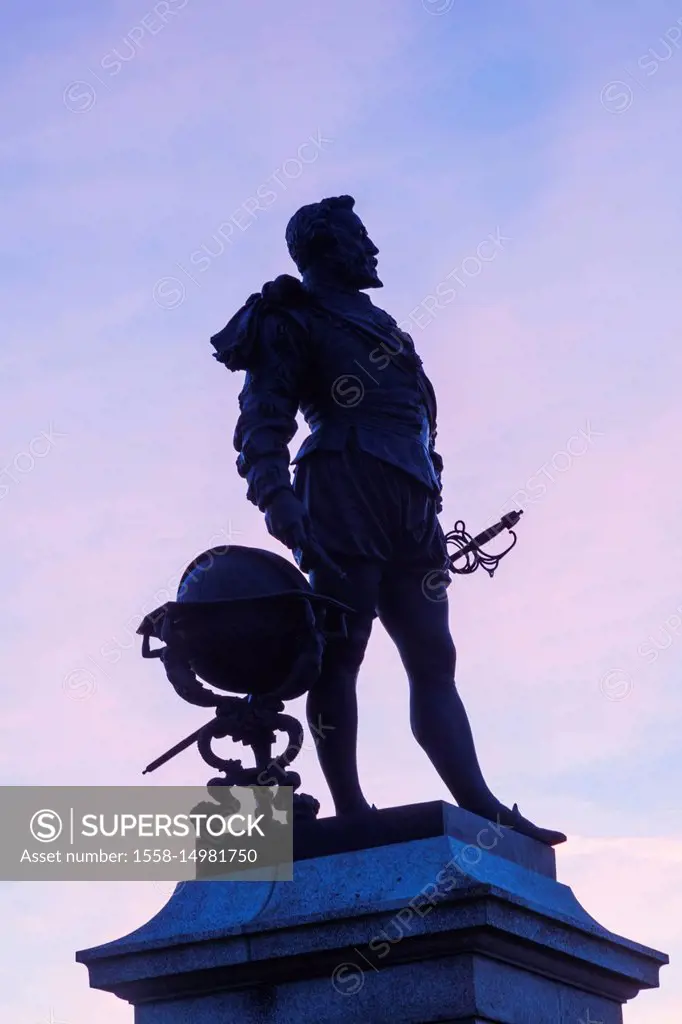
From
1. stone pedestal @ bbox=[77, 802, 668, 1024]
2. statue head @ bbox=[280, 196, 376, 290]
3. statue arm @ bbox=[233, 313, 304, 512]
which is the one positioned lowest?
stone pedestal @ bbox=[77, 802, 668, 1024]

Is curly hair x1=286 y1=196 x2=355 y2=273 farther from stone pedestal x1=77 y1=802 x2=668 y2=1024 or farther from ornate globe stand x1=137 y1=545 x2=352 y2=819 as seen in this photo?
stone pedestal x1=77 y1=802 x2=668 y2=1024

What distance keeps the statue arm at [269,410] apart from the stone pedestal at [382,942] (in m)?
1.70

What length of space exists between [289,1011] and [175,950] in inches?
23.7

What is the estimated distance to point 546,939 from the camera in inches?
327

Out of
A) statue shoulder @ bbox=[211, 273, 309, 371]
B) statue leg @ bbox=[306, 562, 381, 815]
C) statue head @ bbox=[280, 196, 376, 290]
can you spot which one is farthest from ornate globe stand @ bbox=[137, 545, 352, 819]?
statue head @ bbox=[280, 196, 376, 290]

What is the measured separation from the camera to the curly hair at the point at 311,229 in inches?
384

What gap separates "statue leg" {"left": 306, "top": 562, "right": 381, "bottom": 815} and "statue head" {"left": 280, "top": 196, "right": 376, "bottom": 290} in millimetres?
1712

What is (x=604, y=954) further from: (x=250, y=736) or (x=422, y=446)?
(x=422, y=446)

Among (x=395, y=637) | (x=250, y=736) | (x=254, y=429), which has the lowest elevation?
(x=250, y=736)

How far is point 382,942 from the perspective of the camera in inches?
314

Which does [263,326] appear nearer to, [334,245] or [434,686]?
[334,245]

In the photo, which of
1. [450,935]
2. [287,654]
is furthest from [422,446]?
[450,935]

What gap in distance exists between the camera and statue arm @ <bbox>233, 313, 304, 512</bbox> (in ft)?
29.8

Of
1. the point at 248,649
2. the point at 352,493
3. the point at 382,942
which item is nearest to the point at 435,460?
the point at 352,493
